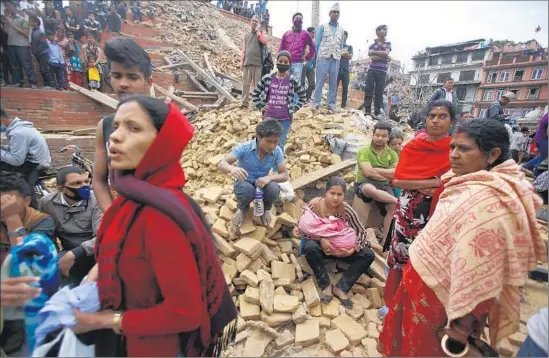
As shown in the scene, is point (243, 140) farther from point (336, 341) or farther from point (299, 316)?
point (336, 341)

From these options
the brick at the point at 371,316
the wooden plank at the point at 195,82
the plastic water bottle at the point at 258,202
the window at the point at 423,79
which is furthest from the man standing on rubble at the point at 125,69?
the window at the point at 423,79

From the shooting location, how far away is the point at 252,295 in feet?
9.29

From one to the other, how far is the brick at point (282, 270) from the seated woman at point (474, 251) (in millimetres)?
1571

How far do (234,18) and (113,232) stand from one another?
921 inches

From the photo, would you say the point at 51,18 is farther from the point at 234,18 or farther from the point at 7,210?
the point at 234,18

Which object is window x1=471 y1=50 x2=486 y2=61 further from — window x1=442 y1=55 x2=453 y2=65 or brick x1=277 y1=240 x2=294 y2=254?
brick x1=277 y1=240 x2=294 y2=254

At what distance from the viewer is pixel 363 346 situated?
2.53 metres

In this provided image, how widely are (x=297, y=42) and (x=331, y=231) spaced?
5.09 m

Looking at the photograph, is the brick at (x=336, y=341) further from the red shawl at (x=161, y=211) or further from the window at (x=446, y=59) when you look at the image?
the window at (x=446, y=59)

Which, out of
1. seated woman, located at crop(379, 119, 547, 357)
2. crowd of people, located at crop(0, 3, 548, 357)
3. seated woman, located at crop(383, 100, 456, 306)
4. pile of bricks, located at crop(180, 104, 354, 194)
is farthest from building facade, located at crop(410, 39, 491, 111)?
crowd of people, located at crop(0, 3, 548, 357)

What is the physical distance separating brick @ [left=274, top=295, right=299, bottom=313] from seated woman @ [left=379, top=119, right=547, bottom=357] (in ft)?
3.97

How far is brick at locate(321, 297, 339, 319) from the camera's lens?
281cm

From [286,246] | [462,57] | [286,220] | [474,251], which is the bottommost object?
[286,246]

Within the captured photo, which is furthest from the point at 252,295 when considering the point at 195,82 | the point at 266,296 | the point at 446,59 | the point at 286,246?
the point at 446,59
